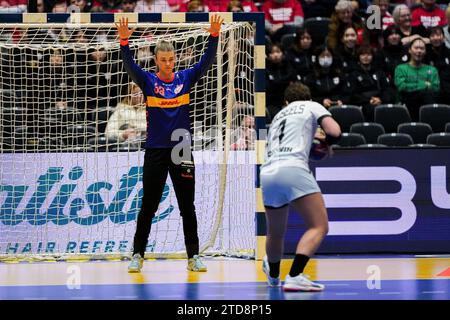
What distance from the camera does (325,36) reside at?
16.9 metres

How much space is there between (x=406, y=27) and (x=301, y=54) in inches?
78.1

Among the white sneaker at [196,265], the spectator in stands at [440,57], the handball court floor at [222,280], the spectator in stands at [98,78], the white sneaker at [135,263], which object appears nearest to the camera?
the handball court floor at [222,280]

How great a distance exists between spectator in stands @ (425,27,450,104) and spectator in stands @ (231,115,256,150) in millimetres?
5252

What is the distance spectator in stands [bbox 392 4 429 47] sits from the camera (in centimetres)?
1667

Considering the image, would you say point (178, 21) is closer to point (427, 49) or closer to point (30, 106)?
point (30, 106)

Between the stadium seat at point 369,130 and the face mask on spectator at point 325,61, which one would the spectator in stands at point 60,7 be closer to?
the face mask on spectator at point 325,61

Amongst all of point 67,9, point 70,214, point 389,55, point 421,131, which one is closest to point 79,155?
point 70,214

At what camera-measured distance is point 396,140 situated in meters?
13.9

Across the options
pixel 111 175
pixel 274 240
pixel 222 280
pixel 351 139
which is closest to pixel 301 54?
pixel 351 139

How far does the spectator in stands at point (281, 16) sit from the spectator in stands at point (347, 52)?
43.1 inches

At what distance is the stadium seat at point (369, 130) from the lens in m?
14.4

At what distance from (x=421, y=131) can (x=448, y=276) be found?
477cm

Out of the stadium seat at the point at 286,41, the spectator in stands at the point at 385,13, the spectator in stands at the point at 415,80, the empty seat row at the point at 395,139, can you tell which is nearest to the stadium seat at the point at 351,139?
the empty seat row at the point at 395,139

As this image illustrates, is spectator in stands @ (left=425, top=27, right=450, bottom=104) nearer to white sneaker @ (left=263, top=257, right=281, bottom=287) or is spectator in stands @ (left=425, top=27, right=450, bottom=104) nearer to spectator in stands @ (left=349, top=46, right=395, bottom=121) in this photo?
spectator in stands @ (left=349, top=46, right=395, bottom=121)
